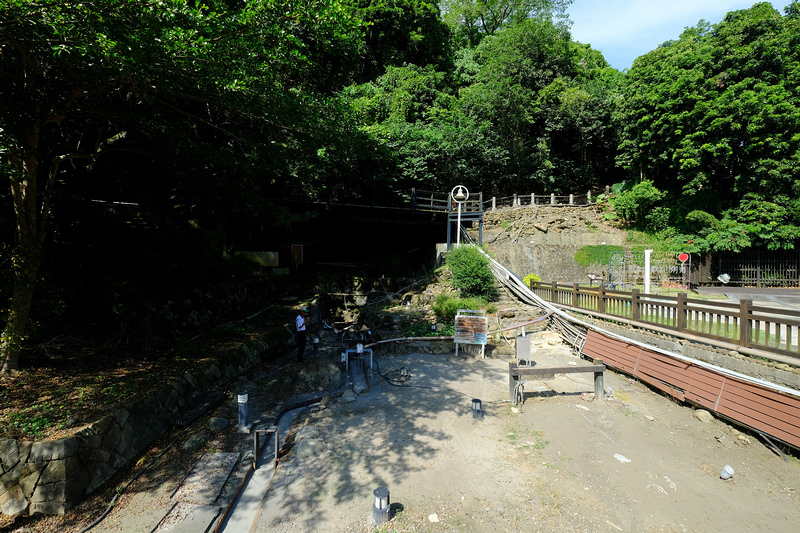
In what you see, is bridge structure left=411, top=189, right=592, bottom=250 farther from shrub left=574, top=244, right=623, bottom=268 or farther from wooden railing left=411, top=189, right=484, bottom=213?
shrub left=574, top=244, right=623, bottom=268

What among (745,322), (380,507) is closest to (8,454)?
(380,507)

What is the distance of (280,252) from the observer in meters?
18.7

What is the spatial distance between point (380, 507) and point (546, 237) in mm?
20078

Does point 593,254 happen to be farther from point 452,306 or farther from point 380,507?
point 380,507

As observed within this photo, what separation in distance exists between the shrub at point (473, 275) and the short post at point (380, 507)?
1011 centimetres

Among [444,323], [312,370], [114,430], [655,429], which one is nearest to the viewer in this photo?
[114,430]

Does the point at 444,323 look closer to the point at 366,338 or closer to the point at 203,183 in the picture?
the point at 366,338

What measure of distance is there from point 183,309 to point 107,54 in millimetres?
6228

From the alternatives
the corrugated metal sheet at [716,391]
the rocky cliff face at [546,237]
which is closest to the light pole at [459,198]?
the rocky cliff face at [546,237]

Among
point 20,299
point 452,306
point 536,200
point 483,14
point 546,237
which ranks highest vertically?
point 483,14

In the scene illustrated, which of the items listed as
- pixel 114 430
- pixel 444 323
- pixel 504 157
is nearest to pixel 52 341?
pixel 114 430

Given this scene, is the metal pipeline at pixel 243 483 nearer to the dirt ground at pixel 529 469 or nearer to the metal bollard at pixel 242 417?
the metal bollard at pixel 242 417

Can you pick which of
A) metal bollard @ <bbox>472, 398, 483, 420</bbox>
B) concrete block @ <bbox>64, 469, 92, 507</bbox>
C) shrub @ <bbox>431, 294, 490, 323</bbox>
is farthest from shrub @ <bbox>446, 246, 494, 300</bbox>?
concrete block @ <bbox>64, 469, 92, 507</bbox>

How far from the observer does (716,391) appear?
222 inches
